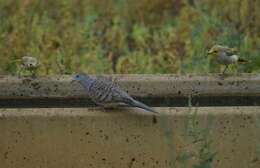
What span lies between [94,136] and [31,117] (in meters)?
0.36

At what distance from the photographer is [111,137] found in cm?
445

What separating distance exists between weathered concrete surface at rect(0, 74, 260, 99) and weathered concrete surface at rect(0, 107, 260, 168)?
0.49 meters

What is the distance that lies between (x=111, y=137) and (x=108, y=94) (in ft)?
0.79

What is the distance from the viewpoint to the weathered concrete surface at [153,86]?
4.96m

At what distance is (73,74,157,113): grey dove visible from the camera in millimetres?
4434

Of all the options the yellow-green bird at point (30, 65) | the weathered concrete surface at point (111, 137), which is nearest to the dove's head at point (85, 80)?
the weathered concrete surface at point (111, 137)

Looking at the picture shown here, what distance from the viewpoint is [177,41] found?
7.28m

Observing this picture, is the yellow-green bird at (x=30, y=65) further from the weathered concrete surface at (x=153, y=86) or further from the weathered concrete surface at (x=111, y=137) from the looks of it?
the weathered concrete surface at (x=111, y=137)

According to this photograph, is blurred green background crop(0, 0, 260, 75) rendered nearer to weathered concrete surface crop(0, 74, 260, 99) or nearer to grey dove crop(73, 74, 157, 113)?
weathered concrete surface crop(0, 74, 260, 99)

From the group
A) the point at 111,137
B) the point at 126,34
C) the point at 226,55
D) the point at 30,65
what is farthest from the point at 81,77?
the point at 126,34

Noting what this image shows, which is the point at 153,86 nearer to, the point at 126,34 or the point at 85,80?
the point at 85,80

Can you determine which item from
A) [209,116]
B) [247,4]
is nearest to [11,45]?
[247,4]

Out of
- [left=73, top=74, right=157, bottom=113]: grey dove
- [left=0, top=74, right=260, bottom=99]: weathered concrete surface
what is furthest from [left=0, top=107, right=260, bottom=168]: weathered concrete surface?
[left=0, top=74, right=260, bottom=99]: weathered concrete surface

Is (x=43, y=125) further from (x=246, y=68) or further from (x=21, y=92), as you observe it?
(x=246, y=68)
